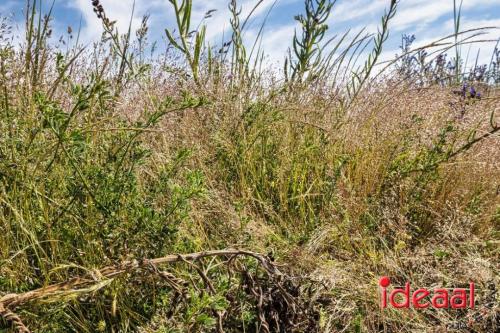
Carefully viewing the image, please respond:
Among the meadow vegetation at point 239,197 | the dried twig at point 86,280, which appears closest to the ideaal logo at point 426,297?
the meadow vegetation at point 239,197

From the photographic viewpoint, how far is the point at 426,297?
1861 mm

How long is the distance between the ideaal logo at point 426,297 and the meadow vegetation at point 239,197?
0.03 meters

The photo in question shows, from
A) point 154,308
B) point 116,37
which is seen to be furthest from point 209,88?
point 154,308

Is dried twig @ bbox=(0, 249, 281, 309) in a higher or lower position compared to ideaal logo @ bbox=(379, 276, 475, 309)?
higher

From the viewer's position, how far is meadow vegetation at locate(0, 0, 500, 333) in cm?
163

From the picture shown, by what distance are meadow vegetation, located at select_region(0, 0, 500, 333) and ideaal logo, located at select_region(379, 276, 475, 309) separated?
0.11ft

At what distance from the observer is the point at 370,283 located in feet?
6.30

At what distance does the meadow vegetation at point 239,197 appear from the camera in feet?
5.36

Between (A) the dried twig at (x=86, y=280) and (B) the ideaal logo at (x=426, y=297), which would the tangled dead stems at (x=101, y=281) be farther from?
(B) the ideaal logo at (x=426, y=297)

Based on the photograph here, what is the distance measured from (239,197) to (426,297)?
920mm

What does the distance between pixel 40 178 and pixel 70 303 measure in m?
0.41

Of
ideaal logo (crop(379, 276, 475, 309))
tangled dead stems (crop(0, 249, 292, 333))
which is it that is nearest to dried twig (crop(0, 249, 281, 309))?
tangled dead stems (crop(0, 249, 292, 333))

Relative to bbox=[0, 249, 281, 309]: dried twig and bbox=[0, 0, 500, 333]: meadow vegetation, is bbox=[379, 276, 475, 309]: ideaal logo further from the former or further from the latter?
bbox=[0, 249, 281, 309]: dried twig

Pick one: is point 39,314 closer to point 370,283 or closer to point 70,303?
point 70,303
